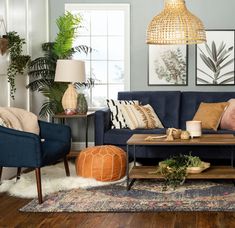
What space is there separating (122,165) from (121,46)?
2.62 meters

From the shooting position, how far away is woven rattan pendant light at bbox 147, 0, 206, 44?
4.95m

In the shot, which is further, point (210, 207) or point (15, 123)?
point (15, 123)

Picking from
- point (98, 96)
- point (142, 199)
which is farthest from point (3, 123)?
point (98, 96)

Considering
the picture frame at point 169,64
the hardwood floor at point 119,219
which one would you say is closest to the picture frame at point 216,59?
the picture frame at point 169,64

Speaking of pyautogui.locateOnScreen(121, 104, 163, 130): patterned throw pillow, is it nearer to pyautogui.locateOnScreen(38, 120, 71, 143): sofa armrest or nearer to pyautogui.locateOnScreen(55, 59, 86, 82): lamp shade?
pyautogui.locateOnScreen(55, 59, 86, 82): lamp shade

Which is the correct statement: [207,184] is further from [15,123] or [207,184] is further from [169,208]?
[15,123]

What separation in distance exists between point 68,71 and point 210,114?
1.76 m

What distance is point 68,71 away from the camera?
6.12 metres

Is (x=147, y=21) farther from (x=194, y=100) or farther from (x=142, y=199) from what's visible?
(x=142, y=199)

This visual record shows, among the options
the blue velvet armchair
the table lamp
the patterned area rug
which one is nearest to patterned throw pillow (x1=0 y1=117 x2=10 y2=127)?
the blue velvet armchair

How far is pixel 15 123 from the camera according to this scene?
15.6ft

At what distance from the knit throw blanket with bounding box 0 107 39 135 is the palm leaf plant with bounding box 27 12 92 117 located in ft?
4.83

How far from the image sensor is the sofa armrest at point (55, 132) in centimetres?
502

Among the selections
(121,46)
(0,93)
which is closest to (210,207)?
(0,93)
